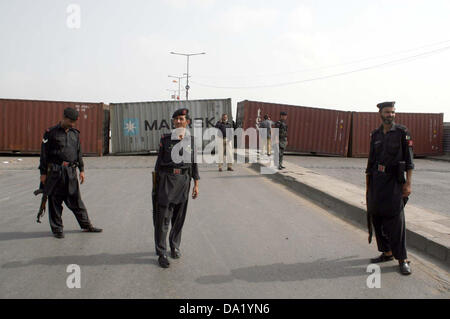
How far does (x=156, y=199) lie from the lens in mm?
4473

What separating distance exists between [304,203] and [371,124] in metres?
15.6

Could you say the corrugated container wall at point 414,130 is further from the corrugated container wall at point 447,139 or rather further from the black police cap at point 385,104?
the black police cap at point 385,104

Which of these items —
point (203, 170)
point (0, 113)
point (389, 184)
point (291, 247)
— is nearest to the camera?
point (389, 184)

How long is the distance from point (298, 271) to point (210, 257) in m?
1.02

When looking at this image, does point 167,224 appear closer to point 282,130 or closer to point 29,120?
point 282,130

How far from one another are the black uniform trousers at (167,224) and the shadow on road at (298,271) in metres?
0.66

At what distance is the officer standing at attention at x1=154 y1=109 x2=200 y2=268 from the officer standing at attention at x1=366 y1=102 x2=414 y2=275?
2122 millimetres

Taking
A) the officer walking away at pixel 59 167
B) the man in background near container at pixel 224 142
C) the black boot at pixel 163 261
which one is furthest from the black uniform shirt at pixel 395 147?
the man in background near container at pixel 224 142

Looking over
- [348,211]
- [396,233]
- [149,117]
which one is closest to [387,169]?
[396,233]

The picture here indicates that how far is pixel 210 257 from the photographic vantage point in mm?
4586

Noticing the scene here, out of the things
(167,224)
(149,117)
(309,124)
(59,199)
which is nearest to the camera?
(167,224)
